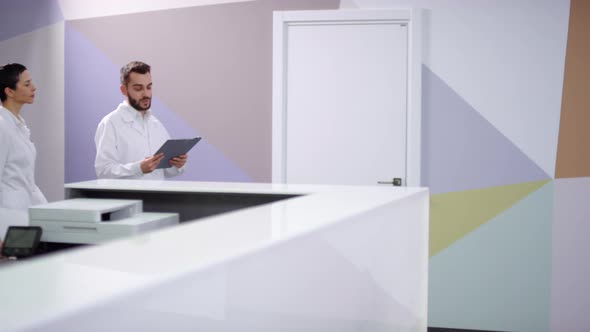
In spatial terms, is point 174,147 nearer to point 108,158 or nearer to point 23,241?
point 108,158

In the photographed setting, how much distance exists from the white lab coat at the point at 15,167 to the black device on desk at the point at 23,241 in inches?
39.9

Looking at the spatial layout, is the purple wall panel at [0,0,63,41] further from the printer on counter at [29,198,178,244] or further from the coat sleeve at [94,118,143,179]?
the printer on counter at [29,198,178,244]

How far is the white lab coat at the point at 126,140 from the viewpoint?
326 cm

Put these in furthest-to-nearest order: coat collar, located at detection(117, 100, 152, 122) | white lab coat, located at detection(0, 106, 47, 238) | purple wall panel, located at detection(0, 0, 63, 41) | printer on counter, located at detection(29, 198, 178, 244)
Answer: purple wall panel, located at detection(0, 0, 63, 41)
coat collar, located at detection(117, 100, 152, 122)
white lab coat, located at detection(0, 106, 47, 238)
printer on counter, located at detection(29, 198, 178, 244)

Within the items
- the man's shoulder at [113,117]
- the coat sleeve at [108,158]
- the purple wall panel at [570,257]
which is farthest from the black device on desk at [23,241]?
the purple wall panel at [570,257]

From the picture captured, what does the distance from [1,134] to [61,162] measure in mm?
1503

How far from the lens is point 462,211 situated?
12.7ft

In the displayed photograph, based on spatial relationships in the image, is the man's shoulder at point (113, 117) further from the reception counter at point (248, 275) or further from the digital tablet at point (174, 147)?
the reception counter at point (248, 275)

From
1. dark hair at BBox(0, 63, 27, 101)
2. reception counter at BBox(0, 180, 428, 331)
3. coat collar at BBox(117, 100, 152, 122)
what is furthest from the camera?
coat collar at BBox(117, 100, 152, 122)

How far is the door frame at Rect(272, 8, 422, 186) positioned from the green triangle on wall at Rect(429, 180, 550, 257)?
216mm

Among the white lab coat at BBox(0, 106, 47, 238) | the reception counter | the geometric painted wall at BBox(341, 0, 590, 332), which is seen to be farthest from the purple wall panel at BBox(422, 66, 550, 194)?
the white lab coat at BBox(0, 106, 47, 238)

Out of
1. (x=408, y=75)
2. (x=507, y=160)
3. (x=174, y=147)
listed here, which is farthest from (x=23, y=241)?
(x=507, y=160)

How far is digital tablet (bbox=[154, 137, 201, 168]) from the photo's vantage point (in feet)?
8.77

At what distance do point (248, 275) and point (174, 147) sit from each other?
1961mm
